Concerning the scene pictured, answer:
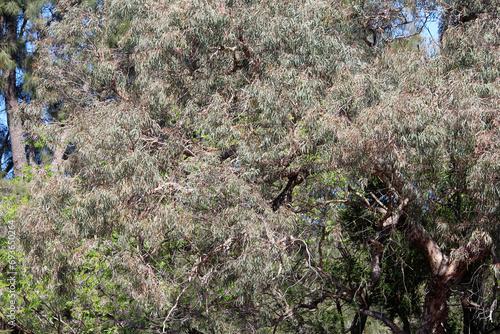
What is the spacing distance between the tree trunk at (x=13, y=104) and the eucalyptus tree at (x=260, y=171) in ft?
18.0

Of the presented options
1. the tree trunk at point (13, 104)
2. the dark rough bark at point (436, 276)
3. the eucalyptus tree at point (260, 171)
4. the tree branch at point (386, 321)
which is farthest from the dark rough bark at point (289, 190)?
the tree trunk at point (13, 104)

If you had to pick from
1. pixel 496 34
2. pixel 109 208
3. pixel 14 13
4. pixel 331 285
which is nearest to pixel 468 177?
pixel 496 34

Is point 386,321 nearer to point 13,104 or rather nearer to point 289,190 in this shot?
point 289,190

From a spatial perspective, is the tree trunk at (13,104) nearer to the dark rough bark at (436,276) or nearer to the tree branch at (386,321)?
the tree branch at (386,321)

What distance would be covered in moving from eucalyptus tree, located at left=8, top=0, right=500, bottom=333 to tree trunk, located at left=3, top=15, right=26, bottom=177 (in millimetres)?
5491

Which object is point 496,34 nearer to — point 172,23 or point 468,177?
point 468,177

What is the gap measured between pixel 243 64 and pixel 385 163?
2.89m

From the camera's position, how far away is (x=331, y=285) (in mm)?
8453

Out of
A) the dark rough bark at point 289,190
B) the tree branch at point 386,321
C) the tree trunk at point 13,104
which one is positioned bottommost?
the tree branch at point 386,321

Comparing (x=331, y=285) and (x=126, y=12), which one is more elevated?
(x=126, y=12)

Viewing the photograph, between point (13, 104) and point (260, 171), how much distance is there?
8.66 m

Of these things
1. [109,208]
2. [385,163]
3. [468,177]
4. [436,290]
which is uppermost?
[109,208]

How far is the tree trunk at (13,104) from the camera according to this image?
13.0m

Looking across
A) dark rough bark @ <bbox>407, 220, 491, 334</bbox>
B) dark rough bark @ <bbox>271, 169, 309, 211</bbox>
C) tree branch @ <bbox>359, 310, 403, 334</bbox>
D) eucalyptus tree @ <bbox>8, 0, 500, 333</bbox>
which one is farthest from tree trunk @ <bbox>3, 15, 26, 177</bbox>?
dark rough bark @ <bbox>407, 220, 491, 334</bbox>
